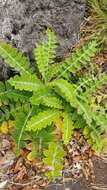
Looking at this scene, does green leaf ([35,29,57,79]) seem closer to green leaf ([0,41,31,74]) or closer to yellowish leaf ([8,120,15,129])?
green leaf ([0,41,31,74])

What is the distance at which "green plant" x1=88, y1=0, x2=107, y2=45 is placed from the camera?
540cm

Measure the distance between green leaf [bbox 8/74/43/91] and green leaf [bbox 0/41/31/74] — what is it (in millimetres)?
103

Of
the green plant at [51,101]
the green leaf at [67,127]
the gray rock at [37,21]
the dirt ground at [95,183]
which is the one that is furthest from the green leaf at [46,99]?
the dirt ground at [95,183]

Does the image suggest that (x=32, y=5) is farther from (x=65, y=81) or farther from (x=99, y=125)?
(x=99, y=125)

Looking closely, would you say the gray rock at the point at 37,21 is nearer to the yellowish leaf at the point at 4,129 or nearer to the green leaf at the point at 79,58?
the green leaf at the point at 79,58

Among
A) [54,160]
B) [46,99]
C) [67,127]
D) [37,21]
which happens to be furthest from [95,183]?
[37,21]

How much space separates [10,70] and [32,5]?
0.65 meters

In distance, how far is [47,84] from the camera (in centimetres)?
481

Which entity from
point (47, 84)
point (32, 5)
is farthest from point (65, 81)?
point (32, 5)

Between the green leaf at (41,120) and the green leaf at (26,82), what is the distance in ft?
0.82

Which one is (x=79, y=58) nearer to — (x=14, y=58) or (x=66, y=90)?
(x=66, y=90)

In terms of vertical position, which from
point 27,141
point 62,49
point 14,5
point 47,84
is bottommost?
point 27,141

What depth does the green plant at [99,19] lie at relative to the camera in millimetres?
5402

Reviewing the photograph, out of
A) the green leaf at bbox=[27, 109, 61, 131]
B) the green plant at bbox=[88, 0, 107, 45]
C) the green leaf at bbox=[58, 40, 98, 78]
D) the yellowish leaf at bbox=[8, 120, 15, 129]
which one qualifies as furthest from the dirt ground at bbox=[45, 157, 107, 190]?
the green plant at bbox=[88, 0, 107, 45]
